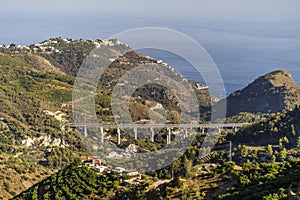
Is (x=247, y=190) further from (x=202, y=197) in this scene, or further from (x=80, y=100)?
(x=80, y=100)

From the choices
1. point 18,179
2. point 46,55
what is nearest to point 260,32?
point 46,55

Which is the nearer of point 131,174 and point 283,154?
point 131,174

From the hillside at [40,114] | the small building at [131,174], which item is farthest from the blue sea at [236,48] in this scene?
the small building at [131,174]

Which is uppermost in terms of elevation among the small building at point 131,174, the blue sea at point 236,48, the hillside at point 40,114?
the blue sea at point 236,48

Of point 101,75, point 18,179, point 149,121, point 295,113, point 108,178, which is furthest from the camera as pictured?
point 101,75

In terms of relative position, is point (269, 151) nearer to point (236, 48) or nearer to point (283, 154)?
point (283, 154)

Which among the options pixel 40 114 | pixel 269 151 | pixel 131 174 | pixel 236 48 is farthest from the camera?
pixel 236 48

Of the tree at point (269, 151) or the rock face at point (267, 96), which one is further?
the rock face at point (267, 96)

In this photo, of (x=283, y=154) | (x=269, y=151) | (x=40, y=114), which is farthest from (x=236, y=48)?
(x=283, y=154)

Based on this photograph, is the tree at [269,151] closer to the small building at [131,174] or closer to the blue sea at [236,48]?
the small building at [131,174]
